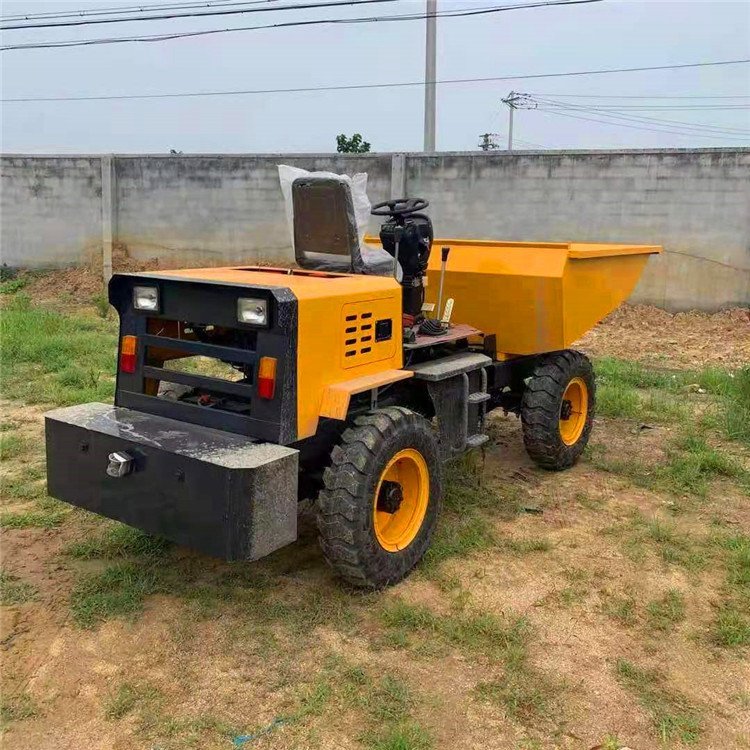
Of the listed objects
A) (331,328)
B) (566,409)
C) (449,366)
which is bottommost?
(566,409)

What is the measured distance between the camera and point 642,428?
6.31m

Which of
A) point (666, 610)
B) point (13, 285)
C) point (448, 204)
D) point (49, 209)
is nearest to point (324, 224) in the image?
point (666, 610)

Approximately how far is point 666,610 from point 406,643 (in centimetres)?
123

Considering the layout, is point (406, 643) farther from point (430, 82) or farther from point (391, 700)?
point (430, 82)

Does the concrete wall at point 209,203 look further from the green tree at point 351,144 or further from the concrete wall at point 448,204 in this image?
the green tree at point 351,144

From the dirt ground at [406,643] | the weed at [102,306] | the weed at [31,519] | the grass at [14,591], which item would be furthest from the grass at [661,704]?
the weed at [102,306]

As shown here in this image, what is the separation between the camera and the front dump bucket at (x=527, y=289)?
479cm

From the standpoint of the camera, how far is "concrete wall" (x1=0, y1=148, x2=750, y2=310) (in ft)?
34.8

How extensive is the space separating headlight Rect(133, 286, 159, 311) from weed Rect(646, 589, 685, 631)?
266 cm

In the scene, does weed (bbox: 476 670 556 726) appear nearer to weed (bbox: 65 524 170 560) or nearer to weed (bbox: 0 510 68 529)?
weed (bbox: 65 524 170 560)

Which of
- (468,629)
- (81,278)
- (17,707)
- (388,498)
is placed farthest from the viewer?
(81,278)

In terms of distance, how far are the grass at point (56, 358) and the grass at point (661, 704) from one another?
487cm

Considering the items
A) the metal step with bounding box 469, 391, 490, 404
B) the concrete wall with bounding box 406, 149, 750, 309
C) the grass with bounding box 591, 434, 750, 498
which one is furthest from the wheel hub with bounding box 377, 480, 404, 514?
the concrete wall with bounding box 406, 149, 750, 309

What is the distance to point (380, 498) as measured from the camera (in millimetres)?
3654
